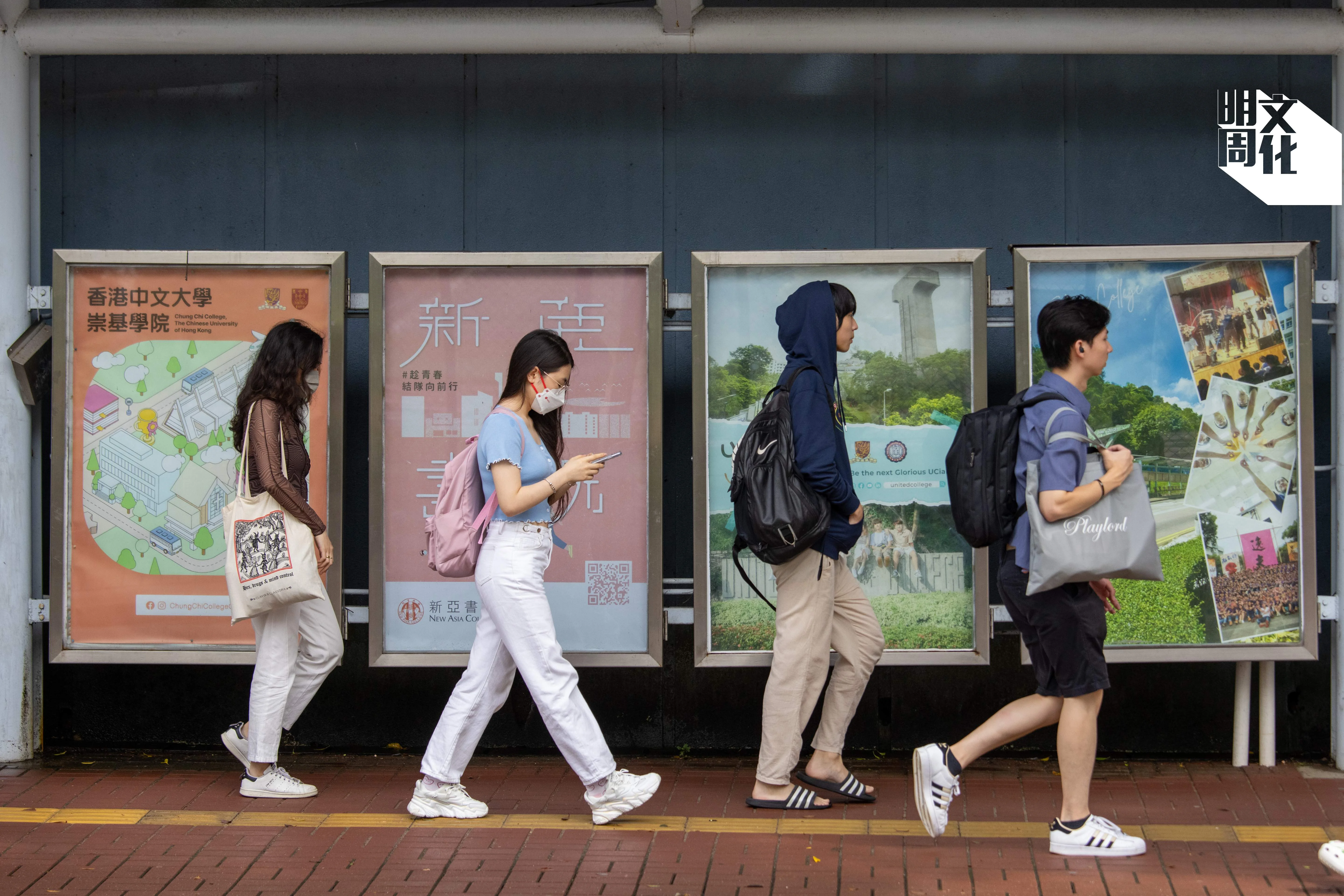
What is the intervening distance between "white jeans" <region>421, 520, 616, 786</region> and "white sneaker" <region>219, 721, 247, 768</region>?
96 cm

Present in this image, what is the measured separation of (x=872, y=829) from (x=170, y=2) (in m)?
4.84

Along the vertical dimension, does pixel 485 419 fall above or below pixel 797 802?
above

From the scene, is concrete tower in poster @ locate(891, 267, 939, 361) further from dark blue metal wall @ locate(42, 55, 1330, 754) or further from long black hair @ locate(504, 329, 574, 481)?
long black hair @ locate(504, 329, 574, 481)

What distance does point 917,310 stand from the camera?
5.18 m

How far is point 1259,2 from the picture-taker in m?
5.63

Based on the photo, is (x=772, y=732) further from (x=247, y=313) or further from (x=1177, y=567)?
(x=247, y=313)

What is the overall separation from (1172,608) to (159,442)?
166 inches

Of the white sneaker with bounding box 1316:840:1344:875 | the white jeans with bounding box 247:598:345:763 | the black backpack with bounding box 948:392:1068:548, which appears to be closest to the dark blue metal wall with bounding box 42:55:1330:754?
the white jeans with bounding box 247:598:345:763

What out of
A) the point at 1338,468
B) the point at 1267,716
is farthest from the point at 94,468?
the point at 1338,468

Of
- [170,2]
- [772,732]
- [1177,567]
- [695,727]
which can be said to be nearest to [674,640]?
[695,727]

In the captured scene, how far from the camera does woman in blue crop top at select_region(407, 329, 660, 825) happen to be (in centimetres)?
435

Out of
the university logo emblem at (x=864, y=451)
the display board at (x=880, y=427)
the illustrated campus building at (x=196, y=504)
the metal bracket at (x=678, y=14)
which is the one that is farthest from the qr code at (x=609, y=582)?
the metal bracket at (x=678, y=14)

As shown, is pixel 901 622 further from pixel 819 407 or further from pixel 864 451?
pixel 819 407

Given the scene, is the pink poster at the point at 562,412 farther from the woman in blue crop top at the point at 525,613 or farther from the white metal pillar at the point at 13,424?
the white metal pillar at the point at 13,424
